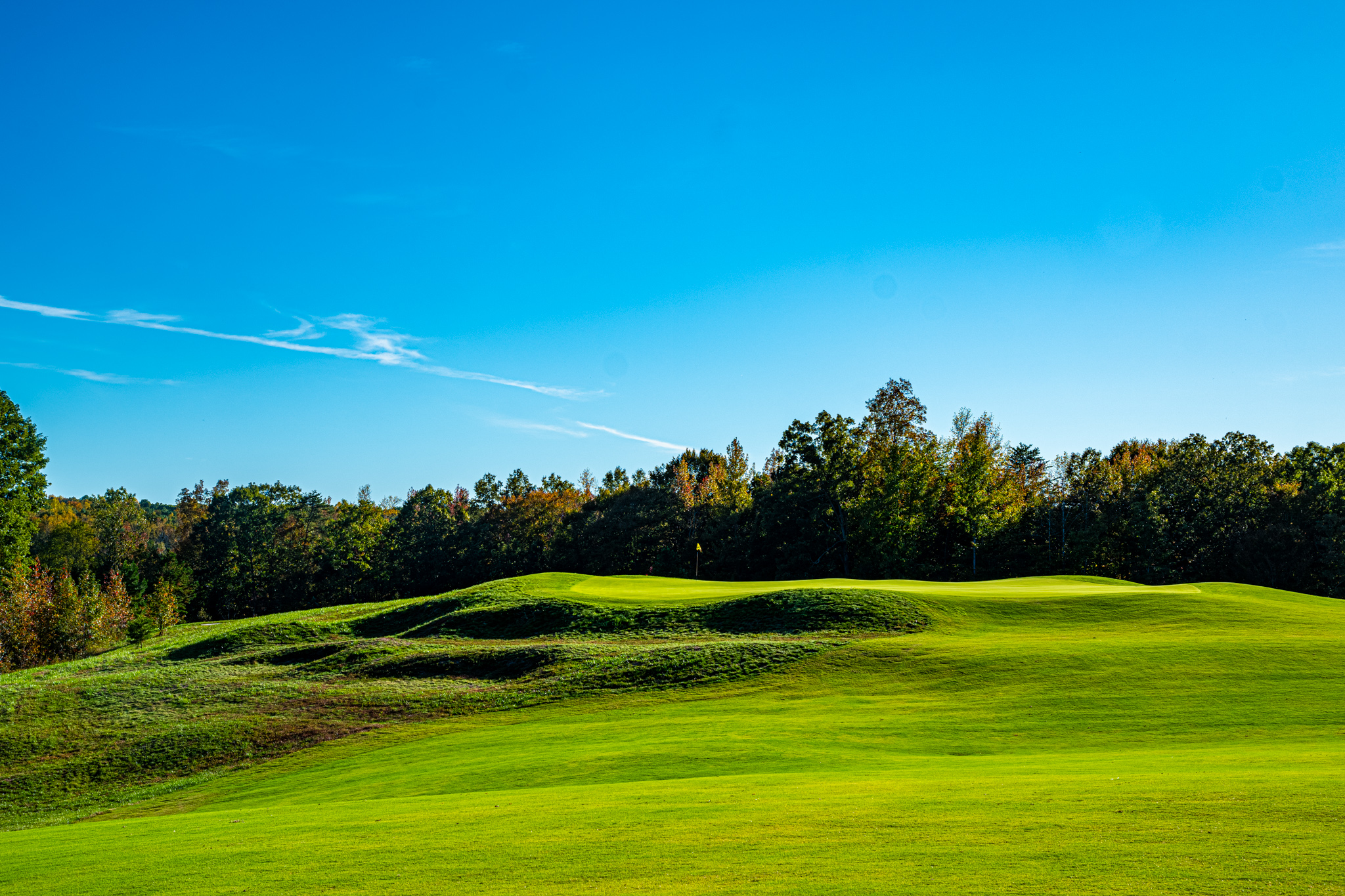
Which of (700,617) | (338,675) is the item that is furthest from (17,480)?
(700,617)

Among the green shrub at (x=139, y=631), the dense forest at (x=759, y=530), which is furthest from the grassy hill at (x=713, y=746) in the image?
the dense forest at (x=759, y=530)

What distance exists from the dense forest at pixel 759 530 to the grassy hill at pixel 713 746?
26.8m

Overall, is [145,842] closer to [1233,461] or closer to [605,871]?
[605,871]

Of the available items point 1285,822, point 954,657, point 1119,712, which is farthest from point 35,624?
point 1285,822

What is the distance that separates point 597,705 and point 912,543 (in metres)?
48.9

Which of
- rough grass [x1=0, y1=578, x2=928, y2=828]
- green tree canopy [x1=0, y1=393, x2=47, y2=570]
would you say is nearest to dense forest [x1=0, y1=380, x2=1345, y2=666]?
green tree canopy [x1=0, y1=393, x2=47, y2=570]

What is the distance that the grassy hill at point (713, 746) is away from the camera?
379 inches

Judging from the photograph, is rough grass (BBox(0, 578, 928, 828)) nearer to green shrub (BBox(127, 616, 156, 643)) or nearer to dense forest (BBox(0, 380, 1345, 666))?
green shrub (BBox(127, 616, 156, 643))

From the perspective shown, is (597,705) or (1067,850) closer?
(1067,850)

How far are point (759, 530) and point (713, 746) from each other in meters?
58.6

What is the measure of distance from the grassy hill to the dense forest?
26829mm

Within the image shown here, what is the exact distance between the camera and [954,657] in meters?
26.8

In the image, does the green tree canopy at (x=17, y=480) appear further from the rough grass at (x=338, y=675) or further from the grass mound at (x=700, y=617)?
the grass mound at (x=700, y=617)

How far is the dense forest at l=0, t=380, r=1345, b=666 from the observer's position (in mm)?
61438
